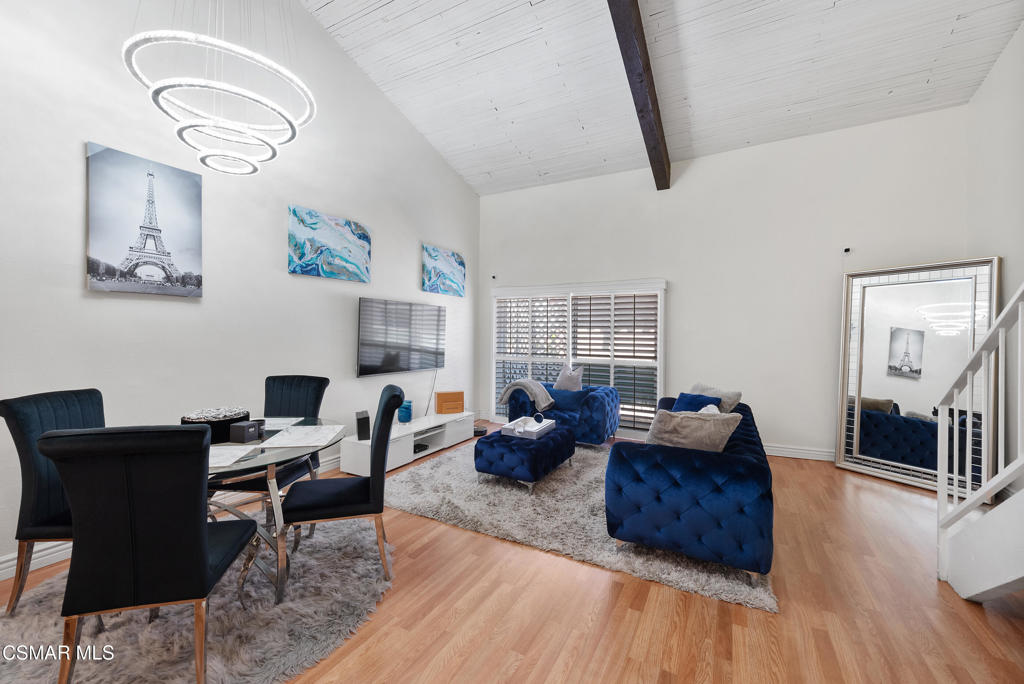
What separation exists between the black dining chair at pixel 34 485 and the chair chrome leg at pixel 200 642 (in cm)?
78

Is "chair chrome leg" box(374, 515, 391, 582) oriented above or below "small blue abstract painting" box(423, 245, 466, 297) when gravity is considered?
below

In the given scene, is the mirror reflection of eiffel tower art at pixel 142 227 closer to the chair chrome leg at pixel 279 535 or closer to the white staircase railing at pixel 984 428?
the chair chrome leg at pixel 279 535

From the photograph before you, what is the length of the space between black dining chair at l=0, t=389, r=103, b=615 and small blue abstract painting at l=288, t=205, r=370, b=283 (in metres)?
1.91

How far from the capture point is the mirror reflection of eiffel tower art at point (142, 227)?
2389mm

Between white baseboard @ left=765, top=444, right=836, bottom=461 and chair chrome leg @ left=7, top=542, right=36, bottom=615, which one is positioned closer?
chair chrome leg @ left=7, top=542, right=36, bottom=615

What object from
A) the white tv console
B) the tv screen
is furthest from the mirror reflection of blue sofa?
the tv screen

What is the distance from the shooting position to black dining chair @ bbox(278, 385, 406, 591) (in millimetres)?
1984

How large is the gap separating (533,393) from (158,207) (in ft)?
11.0

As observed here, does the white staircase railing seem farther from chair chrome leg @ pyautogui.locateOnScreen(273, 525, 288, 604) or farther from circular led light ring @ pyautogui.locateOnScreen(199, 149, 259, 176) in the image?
circular led light ring @ pyautogui.locateOnScreen(199, 149, 259, 176)

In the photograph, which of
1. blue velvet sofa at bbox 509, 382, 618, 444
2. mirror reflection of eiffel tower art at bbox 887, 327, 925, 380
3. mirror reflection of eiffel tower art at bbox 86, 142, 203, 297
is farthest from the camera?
blue velvet sofa at bbox 509, 382, 618, 444

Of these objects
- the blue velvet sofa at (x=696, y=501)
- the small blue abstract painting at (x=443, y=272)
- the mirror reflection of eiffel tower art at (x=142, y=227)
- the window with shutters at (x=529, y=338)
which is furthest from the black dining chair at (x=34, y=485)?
the window with shutters at (x=529, y=338)

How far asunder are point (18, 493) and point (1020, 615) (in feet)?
16.5

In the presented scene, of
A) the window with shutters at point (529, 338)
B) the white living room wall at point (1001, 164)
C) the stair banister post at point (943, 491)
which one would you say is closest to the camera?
the stair banister post at point (943, 491)

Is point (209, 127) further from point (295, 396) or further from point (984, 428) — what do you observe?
point (984, 428)
